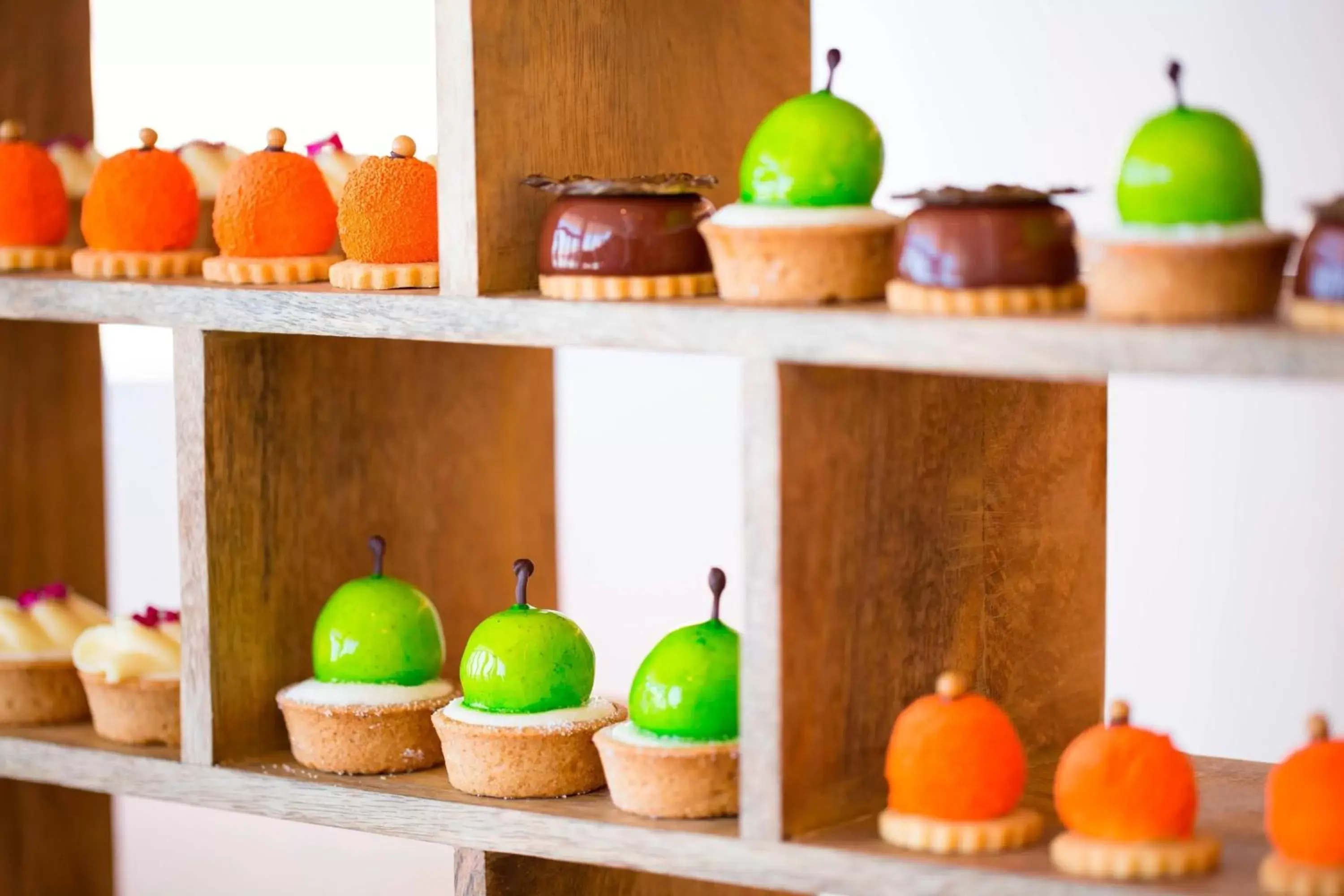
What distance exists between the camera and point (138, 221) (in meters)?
1.65

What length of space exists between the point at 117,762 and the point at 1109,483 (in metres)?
1.63

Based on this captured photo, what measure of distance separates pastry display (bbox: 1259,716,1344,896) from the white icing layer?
0.39m

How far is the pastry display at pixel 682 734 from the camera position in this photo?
142 centimetres

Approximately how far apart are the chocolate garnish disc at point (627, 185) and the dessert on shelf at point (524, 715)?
0.31m

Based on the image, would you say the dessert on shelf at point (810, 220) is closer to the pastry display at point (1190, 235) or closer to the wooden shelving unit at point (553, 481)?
the wooden shelving unit at point (553, 481)

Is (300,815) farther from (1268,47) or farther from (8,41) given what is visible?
(1268,47)

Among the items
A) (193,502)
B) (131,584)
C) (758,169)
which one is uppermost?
(758,169)

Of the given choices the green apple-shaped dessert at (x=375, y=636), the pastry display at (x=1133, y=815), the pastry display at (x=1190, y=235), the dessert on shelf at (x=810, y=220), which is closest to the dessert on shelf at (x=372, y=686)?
the green apple-shaped dessert at (x=375, y=636)

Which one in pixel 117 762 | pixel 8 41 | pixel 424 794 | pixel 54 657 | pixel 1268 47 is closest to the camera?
pixel 424 794

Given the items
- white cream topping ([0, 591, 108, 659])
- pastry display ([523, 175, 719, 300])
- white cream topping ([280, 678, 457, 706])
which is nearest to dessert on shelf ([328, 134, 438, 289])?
pastry display ([523, 175, 719, 300])

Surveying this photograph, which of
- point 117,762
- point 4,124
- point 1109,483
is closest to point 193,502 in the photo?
point 117,762

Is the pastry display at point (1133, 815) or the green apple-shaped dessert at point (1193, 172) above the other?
the green apple-shaped dessert at point (1193, 172)

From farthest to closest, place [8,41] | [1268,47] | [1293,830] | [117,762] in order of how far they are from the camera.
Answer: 1. [1268,47]
2. [8,41]
3. [117,762]
4. [1293,830]

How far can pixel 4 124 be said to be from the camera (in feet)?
5.68
